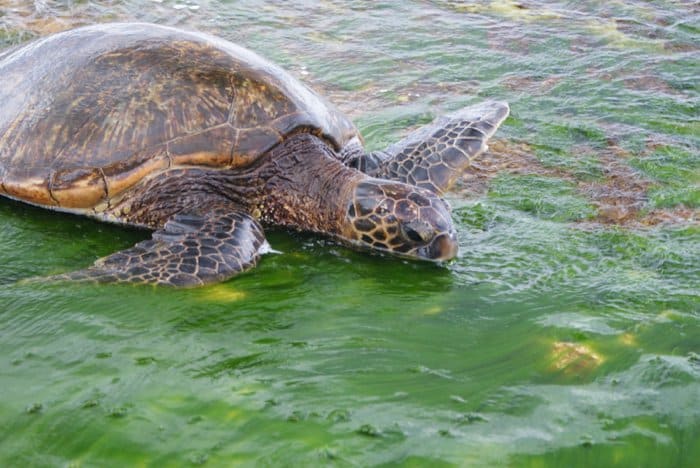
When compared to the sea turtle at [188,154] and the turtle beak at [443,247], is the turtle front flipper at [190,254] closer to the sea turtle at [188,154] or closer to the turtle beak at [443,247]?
the sea turtle at [188,154]

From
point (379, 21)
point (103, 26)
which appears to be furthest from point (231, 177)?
point (379, 21)

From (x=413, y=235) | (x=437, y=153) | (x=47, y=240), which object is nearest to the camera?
(x=413, y=235)

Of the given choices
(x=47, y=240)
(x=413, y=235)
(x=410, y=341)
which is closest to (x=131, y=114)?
(x=47, y=240)

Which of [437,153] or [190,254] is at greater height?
[437,153]

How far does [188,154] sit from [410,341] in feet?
7.00

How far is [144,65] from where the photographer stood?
213 inches

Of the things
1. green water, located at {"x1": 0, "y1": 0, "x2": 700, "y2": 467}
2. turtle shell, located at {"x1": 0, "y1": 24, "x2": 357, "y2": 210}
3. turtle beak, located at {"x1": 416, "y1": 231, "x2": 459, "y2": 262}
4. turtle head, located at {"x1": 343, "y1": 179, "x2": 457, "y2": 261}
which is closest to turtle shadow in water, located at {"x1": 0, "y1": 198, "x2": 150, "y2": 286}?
green water, located at {"x1": 0, "y1": 0, "x2": 700, "y2": 467}

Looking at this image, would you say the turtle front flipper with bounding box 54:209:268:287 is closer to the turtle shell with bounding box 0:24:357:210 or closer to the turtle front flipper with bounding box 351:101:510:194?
the turtle shell with bounding box 0:24:357:210

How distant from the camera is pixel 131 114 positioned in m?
5.24

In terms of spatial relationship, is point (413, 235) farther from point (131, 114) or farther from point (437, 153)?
point (131, 114)

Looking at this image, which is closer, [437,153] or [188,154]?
[188,154]

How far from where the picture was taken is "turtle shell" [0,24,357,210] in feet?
17.1

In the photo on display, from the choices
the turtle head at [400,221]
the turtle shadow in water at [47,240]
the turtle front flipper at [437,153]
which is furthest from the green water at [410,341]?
the turtle front flipper at [437,153]

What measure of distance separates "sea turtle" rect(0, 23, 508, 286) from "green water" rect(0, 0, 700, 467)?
0.20 m
